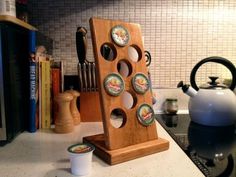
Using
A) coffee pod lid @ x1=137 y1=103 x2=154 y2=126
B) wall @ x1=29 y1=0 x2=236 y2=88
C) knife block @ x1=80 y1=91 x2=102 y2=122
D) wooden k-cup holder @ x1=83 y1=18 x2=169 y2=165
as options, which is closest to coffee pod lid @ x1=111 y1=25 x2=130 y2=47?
wooden k-cup holder @ x1=83 y1=18 x2=169 y2=165

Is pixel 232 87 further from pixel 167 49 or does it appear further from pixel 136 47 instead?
pixel 136 47

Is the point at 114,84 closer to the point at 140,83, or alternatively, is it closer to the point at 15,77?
the point at 140,83

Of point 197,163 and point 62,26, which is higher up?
point 62,26

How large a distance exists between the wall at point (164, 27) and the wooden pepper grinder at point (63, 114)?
0.33m

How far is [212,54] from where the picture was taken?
113cm

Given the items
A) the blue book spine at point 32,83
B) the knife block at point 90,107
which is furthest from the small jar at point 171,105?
the blue book spine at point 32,83

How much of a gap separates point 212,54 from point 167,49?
0.73 ft

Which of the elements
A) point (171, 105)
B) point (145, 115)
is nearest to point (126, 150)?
point (145, 115)

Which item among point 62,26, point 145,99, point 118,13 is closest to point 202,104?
point 145,99

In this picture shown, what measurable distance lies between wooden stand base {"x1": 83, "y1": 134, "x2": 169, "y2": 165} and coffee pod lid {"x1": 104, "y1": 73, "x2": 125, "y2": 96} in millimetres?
140

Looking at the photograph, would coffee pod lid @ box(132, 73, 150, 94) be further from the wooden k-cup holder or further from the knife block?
the knife block

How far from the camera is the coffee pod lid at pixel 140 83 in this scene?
638 mm

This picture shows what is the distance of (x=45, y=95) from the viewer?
82 cm

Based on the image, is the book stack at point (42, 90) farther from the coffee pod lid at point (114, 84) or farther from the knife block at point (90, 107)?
the coffee pod lid at point (114, 84)
